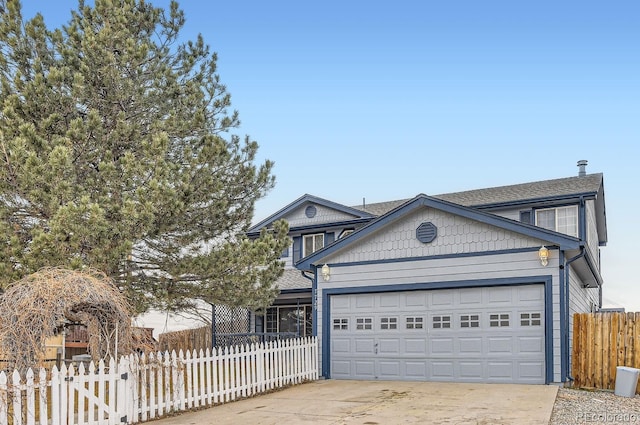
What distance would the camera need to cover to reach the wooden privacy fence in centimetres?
1280

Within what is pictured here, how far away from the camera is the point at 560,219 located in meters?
18.0

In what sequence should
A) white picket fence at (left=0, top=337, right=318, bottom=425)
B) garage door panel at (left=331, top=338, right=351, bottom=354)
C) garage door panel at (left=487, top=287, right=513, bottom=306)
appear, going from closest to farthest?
1. white picket fence at (left=0, top=337, right=318, bottom=425)
2. garage door panel at (left=487, top=287, right=513, bottom=306)
3. garage door panel at (left=331, top=338, right=351, bottom=354)

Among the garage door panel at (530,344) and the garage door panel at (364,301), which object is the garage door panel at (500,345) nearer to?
→ the garage door panel at (530,344)

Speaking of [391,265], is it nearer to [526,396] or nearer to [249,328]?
[526,396]

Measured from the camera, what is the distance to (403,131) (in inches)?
833

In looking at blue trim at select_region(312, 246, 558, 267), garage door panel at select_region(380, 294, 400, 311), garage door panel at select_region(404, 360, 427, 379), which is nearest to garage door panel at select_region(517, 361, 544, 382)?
garage door panel at select_region(404, 360, 427, 379)

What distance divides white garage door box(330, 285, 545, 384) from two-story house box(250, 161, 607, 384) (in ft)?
0.07

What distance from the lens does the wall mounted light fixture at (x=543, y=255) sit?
12625mm

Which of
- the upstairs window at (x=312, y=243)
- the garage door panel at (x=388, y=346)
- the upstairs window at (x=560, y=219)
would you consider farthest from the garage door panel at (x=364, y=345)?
the upstairs window at (x=312, y=243)

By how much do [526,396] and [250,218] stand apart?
8.34 metres

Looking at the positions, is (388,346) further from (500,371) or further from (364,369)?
(500,371)

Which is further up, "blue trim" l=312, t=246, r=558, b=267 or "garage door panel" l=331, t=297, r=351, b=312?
"blue trim" l=312, t=246, r=558, b=267

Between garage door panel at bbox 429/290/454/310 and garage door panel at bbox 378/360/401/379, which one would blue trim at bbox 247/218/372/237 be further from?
garage door panel at bbox 378/360/401/379

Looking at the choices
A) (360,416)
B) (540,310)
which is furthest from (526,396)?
(360,416)
